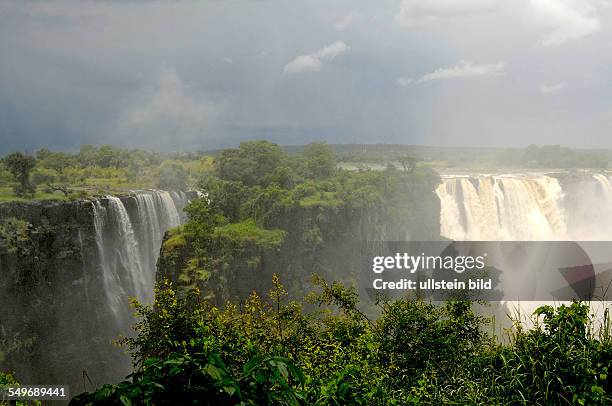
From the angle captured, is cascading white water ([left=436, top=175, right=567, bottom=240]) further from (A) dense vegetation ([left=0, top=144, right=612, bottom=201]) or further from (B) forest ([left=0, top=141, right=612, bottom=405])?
(A) dense vegetation ([left=0, top=144, right=612, bottom=201])

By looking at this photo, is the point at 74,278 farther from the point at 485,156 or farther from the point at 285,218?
the point at 485,156

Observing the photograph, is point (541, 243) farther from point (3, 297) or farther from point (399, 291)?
point (3, 297)

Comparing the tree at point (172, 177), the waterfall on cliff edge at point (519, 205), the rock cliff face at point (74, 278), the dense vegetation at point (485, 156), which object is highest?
the dense vegetation at point (485, 156)

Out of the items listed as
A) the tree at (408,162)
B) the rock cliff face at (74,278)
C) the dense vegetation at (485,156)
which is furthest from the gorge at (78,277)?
the dense vegetation at (485,156)

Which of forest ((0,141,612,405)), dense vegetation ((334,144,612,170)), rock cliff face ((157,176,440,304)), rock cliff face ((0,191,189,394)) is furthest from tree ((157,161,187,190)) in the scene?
dense vegetation ((334,144,612,170))

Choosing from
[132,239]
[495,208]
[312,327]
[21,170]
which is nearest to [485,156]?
[495,208]

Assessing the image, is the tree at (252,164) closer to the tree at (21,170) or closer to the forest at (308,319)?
the forest at (308,319)
